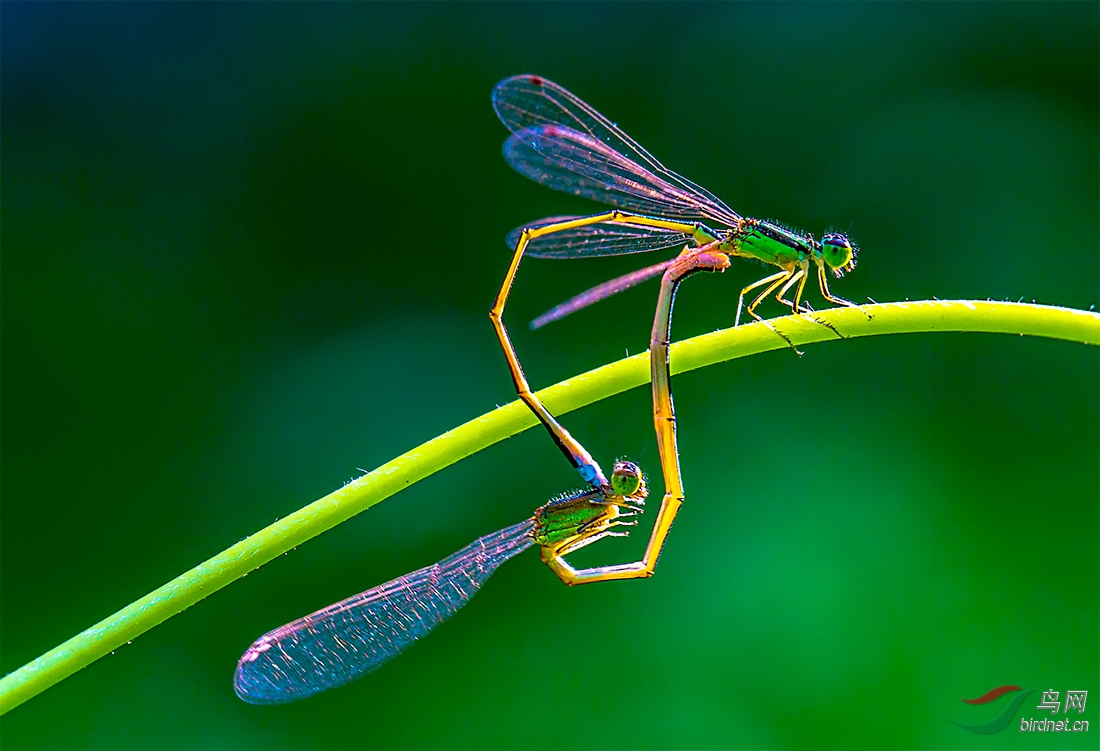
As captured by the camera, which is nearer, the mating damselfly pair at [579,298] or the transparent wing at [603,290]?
the transparent wing at [603,290]

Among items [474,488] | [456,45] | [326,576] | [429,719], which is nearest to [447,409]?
[474,488]

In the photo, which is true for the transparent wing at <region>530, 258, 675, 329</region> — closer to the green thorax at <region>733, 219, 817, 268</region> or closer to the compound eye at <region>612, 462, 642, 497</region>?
the green thorax at <region>733, 219, 817, 268</region>

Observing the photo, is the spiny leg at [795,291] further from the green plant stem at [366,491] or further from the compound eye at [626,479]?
the compound eye at [626,479]

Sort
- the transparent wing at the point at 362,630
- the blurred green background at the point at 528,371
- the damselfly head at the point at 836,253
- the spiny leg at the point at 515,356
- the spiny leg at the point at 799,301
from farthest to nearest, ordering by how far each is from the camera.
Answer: the blurred green background at the point at 528,371, the damselfly head at the point at 836,253, the transparent wing at the point at 362,630, the spiny leg at the point at 515,356, the spiny leg at the point at 799,301

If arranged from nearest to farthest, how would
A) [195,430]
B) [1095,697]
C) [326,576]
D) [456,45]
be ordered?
[1095,697], [326,576], [195,430], [456,45]

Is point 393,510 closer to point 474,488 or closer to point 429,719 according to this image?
point 474,488

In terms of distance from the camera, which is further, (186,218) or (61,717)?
(186,218)

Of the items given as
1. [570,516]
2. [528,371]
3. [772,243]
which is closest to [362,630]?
[570,516]

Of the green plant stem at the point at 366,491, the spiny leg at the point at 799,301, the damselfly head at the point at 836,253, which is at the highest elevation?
the damselfly head at the point at 836,253

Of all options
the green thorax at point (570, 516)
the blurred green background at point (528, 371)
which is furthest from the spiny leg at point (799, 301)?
the blurred green background at point (528, 371)
